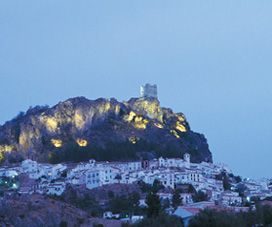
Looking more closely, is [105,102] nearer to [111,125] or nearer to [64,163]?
[111,125]

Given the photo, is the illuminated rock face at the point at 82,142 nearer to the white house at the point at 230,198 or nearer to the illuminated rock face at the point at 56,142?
the illuminated rock face at the point at 56,142

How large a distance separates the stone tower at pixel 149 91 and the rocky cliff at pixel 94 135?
30.5 feet

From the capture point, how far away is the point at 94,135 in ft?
332

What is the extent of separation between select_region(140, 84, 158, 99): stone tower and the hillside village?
89.5 ft

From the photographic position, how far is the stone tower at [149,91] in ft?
398

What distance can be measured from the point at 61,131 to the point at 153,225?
71.5m

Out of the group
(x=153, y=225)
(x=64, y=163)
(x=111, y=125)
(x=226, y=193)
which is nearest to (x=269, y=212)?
(x=153, y=225)

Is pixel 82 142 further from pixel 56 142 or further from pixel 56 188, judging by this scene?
pixel 56 188

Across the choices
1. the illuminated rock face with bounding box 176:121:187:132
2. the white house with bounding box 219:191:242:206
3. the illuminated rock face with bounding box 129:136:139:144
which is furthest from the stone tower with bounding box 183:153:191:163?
the white house with bounding box 219:191:242:206

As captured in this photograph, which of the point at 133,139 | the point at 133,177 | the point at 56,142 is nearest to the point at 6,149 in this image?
the point at 56,142

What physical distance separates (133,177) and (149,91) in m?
42.1

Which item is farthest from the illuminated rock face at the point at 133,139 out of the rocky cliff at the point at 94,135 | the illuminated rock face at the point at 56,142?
the illuminated rock face at the point at 56,142

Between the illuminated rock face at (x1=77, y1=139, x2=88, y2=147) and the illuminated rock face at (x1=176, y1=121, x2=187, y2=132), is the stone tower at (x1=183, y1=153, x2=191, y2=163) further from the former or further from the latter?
the illuminated rock face at (x1=77, y1=139, x2=88, y2=147)

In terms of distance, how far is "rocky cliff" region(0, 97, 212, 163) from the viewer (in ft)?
322
